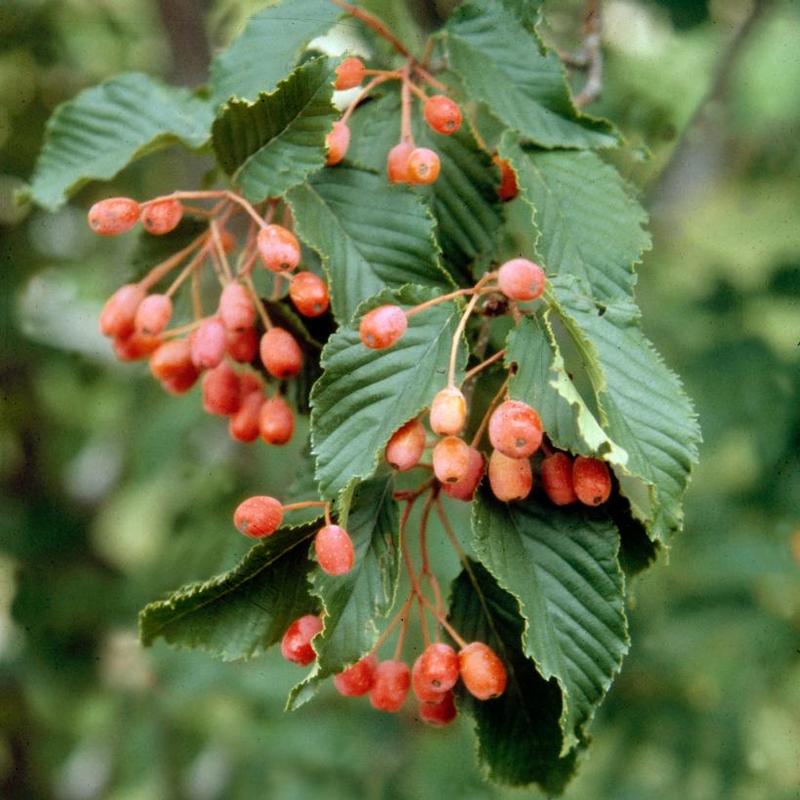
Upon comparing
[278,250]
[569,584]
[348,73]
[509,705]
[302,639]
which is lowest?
[509,705]

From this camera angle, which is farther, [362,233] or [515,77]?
[515,77]

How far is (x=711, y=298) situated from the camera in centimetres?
242

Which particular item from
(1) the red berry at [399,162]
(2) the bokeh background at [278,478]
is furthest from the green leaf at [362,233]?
(2) the bokeh background at [278,478]

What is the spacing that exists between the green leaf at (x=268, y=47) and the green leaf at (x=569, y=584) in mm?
642

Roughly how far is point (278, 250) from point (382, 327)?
180 mm

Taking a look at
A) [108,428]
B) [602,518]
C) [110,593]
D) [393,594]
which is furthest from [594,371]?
[108,428]

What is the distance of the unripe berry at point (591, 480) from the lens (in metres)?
1.04

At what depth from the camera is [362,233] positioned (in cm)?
121

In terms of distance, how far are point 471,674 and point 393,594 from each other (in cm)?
13

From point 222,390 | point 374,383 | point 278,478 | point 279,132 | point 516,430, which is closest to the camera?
point 516,430

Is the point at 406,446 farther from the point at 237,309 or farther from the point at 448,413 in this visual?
the point at 237,309

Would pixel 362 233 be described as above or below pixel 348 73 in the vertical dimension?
below

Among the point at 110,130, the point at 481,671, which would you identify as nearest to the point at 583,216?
the point at 481,671

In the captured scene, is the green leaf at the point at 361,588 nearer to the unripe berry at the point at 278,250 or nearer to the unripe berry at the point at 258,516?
the unripe berry at the point at 258,516
